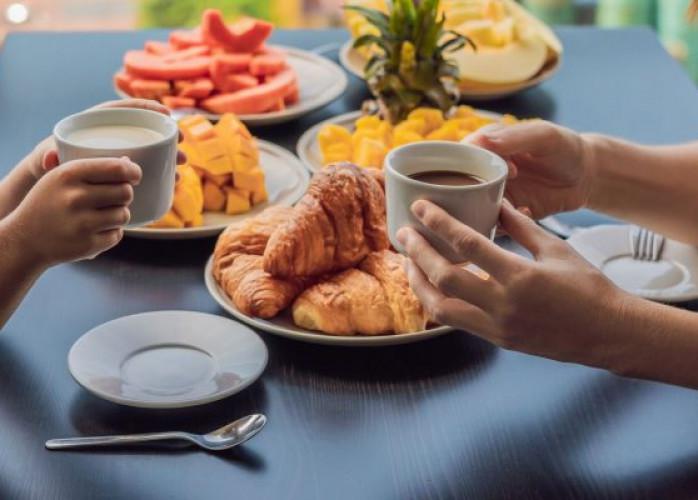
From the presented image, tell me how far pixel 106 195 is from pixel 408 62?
3.20ft

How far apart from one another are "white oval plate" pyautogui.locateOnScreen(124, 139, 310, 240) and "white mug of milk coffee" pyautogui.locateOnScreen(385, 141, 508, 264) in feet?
1.52

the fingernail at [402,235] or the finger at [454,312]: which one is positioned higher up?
the fingernail at [402,235]

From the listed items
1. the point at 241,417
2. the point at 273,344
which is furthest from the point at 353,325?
the point at 241,417

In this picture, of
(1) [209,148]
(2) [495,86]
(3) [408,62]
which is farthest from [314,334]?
(2) [495,86]

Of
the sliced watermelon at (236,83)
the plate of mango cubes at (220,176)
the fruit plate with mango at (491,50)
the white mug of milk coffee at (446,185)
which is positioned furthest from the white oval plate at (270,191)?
the white mug of milk coffee at (446,185)

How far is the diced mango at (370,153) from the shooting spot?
1.83 m

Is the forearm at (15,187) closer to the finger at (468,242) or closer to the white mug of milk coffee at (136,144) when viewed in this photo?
the white mug of milk coffee at (136,144)

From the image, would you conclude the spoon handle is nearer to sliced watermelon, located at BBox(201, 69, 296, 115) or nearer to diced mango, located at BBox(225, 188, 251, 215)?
diced mango, located at BBox(225, 188, 251, 215)

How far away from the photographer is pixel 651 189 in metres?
1.71

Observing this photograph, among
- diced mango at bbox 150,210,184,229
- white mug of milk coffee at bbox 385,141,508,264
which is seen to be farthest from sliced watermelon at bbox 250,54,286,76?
white mug of milk coffee at bbox 385,141,508,264

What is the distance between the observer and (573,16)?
4.02 meters

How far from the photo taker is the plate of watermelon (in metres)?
2.18

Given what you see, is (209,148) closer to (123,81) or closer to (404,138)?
(404,138)

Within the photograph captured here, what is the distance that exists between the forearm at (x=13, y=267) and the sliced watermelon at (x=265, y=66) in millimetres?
1021
